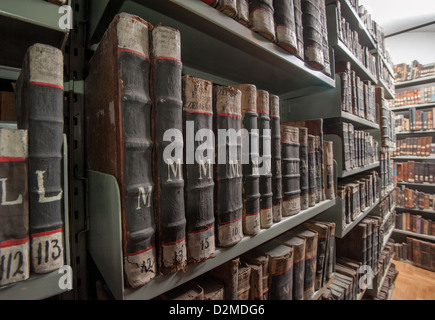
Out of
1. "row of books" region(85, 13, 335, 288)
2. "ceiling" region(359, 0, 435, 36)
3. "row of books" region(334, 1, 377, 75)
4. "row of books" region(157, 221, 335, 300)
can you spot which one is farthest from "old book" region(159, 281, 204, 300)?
"ceiling" region(359, 0, 435, 36)

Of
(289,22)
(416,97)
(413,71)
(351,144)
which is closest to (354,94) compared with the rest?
(351,144)

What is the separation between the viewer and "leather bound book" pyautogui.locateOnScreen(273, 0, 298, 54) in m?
0.67

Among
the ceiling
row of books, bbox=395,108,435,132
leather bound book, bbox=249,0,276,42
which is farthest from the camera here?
row of books, bbox=395,108,435,132

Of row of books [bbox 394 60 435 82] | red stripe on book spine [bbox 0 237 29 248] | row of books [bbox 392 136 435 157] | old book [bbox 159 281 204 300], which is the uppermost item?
row of books [bbox 394 60 435 82]

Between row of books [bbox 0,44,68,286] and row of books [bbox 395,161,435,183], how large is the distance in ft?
13.1

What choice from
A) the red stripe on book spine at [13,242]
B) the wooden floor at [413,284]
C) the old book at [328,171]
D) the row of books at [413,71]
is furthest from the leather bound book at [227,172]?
the row of books at [413,71]

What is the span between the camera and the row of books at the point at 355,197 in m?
1.16

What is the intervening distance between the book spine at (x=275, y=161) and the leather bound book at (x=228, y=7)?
262mm

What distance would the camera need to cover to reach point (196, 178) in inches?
17.3

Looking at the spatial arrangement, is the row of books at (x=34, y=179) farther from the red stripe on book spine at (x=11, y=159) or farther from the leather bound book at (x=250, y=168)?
the leather bound book at (x=250, y=168)

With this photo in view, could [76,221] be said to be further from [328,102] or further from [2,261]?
[328,102]

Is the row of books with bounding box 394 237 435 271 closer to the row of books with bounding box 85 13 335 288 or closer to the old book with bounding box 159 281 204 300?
the row of books with bounding box 85 13 335 288

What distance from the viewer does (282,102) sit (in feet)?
4.46

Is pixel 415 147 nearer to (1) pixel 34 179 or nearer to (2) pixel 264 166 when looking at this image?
(2) pixel 264 166
